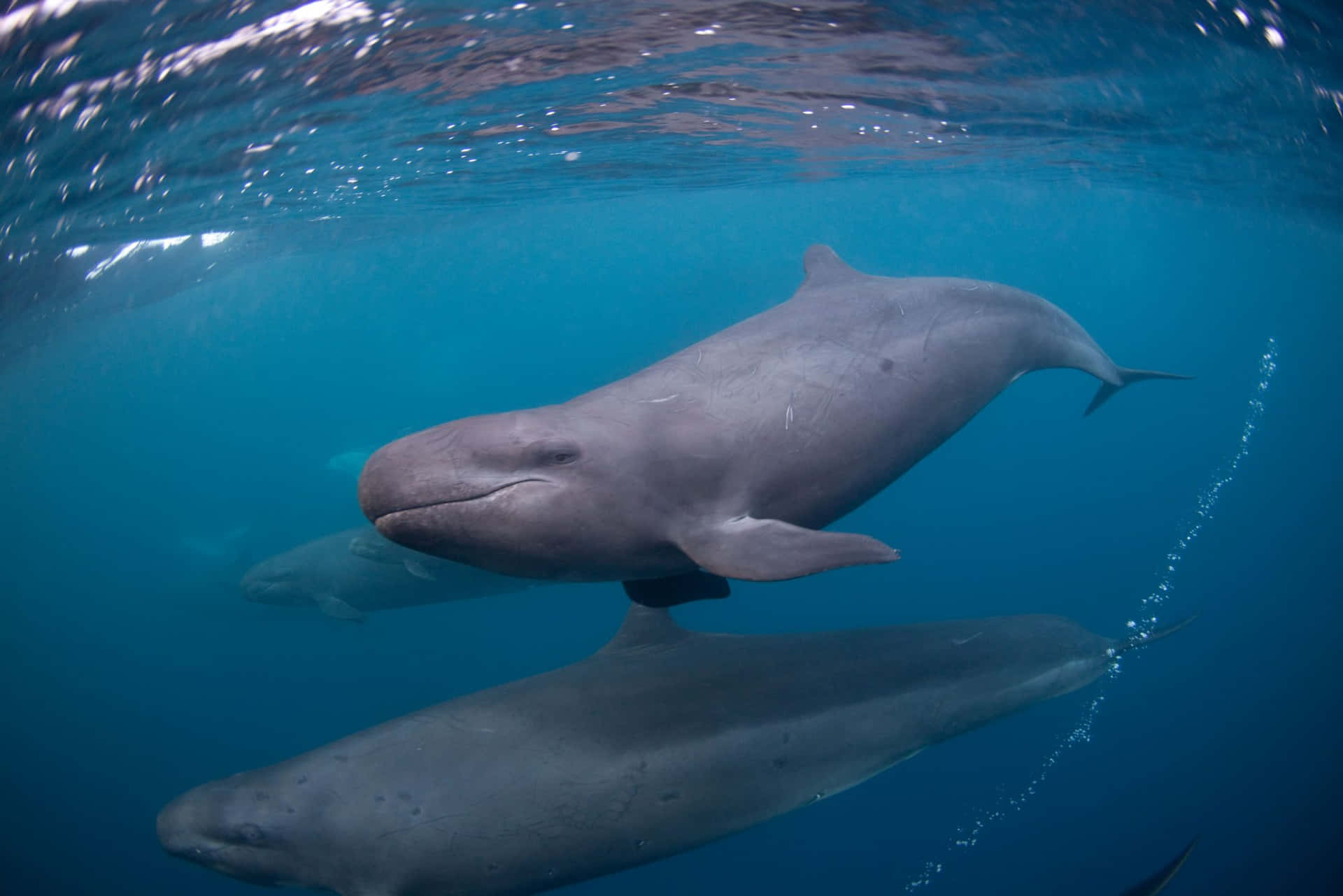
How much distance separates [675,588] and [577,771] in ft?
5.34

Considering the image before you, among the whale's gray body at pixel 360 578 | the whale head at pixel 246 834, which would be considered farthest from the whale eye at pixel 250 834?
the whale's gray body at pixel 360 578

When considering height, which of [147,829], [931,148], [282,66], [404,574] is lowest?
[147,829]

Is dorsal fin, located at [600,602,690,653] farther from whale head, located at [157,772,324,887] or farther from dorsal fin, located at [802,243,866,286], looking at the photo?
dorsal fin, located at [802,243,866,286]

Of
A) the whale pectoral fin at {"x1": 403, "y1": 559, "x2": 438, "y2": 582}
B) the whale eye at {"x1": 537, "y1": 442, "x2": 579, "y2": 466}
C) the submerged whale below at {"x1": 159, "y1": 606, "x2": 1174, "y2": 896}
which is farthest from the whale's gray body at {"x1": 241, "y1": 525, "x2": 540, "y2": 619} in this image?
the whale eye at {"x1": 537, "y1": 442, "x2": 579, "y2": 466}

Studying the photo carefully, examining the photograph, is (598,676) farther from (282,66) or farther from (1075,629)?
(282,66)

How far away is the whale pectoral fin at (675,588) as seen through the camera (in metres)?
5.48

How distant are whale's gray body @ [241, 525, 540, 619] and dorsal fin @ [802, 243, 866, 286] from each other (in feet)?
20.2

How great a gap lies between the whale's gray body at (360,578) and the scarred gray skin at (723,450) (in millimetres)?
6258

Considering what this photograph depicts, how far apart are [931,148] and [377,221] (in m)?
19.5

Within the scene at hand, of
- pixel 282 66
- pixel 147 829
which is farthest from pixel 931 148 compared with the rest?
pixel 147 829

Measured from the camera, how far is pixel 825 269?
8109mm

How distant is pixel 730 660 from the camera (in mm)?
6348

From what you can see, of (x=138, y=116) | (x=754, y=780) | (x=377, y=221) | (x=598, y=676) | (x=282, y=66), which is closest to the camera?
(x=754, y=780)

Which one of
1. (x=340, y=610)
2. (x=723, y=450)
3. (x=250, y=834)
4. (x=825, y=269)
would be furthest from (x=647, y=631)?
(x=340, y=610)
